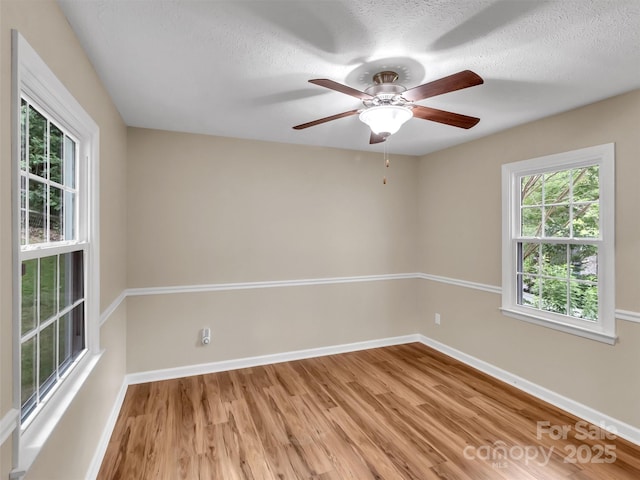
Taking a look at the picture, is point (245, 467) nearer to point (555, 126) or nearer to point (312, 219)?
point (312, 219)

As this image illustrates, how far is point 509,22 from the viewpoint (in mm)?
1553

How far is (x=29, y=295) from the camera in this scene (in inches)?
51.4

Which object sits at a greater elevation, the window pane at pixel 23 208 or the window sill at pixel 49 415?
the window pane at pixel 23 208

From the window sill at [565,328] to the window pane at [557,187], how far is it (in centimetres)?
102

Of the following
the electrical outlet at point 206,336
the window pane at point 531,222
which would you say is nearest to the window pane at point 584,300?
the window pane at point 531,222

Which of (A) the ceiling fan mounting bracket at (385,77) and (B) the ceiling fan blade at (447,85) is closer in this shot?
(B) the ceiling fan blade at (447,85)

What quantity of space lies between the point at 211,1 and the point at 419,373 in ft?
11.2

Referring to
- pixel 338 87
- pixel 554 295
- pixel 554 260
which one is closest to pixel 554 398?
A: pixel 554 295

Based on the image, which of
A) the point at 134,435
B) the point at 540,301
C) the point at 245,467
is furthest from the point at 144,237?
the point at 540,301

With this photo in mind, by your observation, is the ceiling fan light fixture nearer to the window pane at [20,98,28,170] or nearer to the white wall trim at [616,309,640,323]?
the window pane at [20,98,28,170]

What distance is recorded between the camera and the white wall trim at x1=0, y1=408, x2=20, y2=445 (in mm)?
969

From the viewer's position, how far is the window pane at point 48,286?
143cm

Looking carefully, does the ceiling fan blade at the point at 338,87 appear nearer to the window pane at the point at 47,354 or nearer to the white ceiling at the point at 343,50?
the white ceiling at the point at 343,50

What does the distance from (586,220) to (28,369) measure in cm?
355
